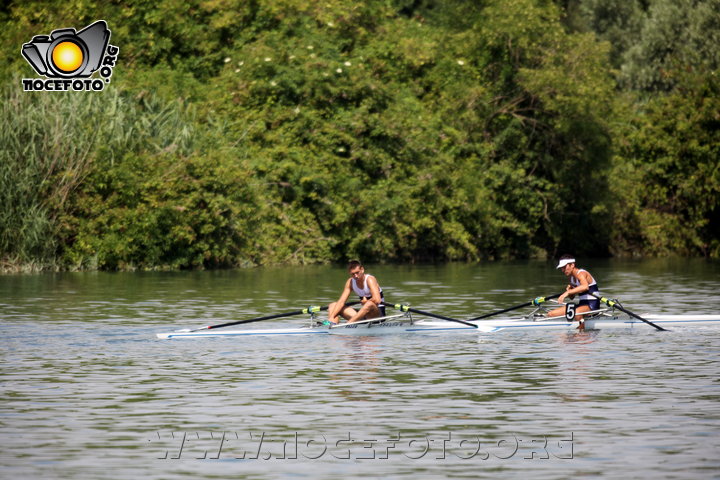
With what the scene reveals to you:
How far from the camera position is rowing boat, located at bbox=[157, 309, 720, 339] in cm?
2273

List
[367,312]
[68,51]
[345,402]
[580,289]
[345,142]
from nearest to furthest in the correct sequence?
[345,402] → [367,312] → [580,289] → [68,51] → [345,142]

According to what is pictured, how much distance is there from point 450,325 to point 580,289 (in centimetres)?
265

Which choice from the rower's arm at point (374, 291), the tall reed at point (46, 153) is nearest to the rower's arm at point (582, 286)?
the rower's arm at point (374, 291)

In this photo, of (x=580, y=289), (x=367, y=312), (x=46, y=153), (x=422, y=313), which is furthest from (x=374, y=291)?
(x=46, y=153)

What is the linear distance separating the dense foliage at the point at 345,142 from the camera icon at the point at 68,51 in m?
1.04

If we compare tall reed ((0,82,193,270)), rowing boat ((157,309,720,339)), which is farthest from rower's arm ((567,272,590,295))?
tall reed ((0,82,193,270))

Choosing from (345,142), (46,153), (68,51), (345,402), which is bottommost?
(345,402)

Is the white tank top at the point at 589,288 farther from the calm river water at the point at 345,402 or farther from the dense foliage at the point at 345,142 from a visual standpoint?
the dense foliage at the point at 345,142

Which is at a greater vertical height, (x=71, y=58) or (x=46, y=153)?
(x=71, y=58)

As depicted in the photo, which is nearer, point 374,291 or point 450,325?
point 374,291

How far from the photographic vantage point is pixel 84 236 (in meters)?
43.8

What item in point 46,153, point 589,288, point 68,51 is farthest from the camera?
point 68,51

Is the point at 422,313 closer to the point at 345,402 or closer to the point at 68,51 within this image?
the point at 345,402

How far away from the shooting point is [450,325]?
23.8 m
